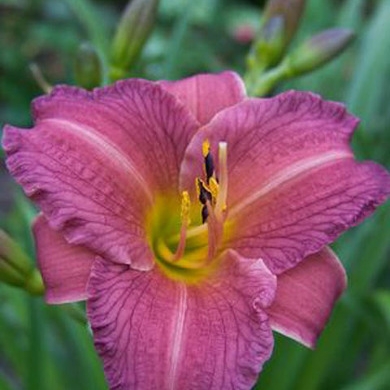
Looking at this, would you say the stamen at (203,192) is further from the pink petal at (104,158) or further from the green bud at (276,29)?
the green bud at (276,29)

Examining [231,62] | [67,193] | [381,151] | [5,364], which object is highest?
[67,193]

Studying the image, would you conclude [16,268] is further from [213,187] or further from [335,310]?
[335,310]

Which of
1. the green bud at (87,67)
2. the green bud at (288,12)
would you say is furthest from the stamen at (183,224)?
the green bud at (288,12)

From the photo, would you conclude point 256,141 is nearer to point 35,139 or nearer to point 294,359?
point 35,139

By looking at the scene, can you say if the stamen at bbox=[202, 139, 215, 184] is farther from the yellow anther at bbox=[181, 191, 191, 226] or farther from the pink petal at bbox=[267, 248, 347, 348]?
the pink petal at bbox=[267, 248, 347, 348]

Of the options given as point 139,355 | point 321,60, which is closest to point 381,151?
point 321,60

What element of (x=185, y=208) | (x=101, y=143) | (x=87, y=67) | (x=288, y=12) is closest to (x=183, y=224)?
(x=185, y=208)

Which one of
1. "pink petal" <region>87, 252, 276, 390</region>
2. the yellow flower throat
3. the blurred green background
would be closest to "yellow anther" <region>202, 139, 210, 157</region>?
the yellow flower throat
